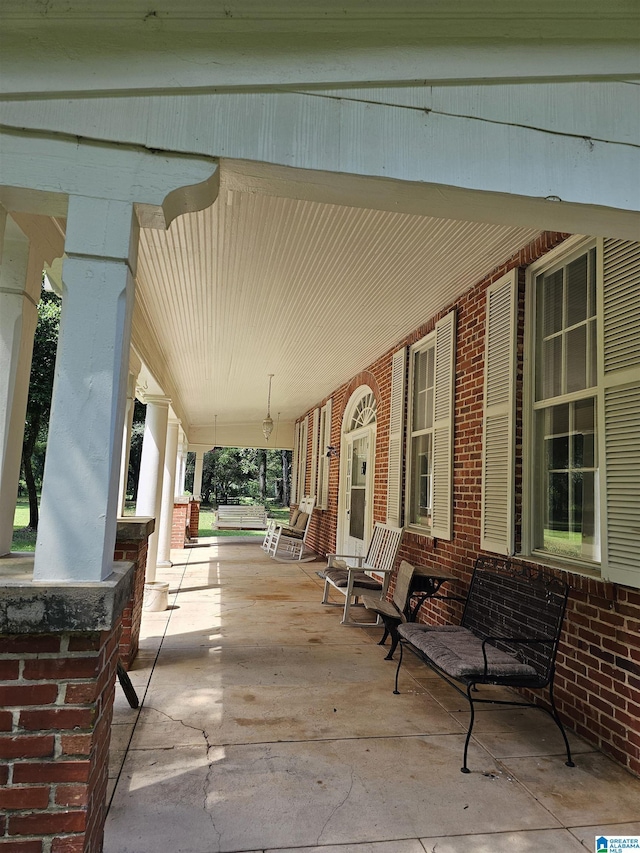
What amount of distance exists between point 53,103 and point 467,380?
3.54m

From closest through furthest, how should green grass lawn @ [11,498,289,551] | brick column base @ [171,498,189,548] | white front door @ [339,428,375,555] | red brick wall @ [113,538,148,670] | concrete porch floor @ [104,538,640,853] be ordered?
concrete porch floor @ [104,538,640,853] < red brick wall @ [113,538,148,670] < white front door @ [339,428,375,555] < brick column base @ [171,498,189,548] < green grass lawn @ [11,498,289,551]

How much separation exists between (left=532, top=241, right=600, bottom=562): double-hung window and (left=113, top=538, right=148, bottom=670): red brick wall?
2.63 metres

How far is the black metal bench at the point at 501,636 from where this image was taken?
2709 millimetres

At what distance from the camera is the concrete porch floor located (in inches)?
80.7

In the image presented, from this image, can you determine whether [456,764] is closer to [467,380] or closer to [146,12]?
[467,380]

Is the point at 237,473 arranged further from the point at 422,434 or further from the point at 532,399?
the point at 532,399

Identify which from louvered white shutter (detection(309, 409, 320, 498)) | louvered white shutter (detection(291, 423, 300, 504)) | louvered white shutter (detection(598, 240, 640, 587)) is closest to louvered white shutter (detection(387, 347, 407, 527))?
louvered white shutter (detection(598, 240, 640, 587))

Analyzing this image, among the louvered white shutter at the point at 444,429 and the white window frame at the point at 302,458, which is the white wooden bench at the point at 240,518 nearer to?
the white window frame at the point at 302,458

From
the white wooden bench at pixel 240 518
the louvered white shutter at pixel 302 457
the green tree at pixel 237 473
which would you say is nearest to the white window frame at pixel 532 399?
the louvered white shutter at pixel 302 457

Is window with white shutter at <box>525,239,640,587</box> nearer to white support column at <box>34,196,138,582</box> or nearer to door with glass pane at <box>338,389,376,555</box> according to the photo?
white support column at <box>34,196,138,582</box>

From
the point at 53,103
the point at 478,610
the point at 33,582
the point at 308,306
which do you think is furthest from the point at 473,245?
the point at 33,582

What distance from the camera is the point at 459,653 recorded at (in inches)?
114

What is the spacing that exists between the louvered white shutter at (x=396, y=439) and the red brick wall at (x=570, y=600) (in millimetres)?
272

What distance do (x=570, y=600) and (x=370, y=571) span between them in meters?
2.59
